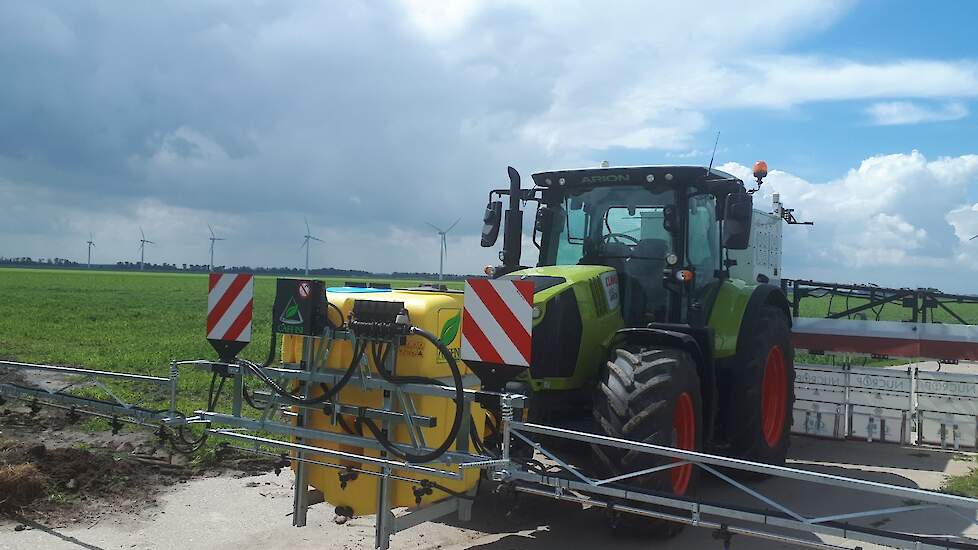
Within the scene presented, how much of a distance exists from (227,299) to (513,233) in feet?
8.94

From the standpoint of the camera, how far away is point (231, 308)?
18.6 ft

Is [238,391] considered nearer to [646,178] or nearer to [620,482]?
[620,482]

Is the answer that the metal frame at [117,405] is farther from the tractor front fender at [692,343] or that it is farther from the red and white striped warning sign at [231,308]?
the tractor front fender at [692,343]

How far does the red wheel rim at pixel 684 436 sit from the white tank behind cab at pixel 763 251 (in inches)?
109

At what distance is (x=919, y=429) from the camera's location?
9859 millimetres

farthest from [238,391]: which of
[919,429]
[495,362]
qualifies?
[919,429]

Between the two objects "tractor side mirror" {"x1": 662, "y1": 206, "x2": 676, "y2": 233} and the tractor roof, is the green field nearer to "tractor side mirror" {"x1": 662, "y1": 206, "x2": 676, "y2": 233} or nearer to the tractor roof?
the tractor roof

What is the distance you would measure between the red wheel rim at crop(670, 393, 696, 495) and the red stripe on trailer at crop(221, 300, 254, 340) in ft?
10.1

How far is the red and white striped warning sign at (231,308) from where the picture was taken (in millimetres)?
5602

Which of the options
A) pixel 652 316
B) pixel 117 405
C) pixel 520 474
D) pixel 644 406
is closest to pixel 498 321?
pixel 520 474

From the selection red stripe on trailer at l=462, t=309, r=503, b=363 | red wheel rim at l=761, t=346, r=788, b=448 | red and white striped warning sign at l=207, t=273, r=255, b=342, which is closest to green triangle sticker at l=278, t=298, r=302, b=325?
red and white striped warning sign at l=207, t=273, r=255, b=342

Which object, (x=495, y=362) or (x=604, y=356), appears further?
(x=604, y=356)

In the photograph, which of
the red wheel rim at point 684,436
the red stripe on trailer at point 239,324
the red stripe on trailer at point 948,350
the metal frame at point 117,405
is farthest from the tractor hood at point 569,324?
the red stripe on trailer at point 948,350

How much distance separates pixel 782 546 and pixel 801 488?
1.96 metres
